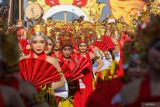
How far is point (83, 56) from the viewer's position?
13.0 m

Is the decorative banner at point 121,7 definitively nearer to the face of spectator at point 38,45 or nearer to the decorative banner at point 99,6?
the decorative banner at point 99,6

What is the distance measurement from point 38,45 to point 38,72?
0.79 metres

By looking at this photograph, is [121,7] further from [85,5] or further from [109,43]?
[109,43]

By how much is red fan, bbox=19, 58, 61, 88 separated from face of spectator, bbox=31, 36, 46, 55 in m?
0.42

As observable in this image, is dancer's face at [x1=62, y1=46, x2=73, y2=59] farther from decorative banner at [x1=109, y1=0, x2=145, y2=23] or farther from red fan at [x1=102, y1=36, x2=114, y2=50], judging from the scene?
decorative banner at [x1=109, y1=0, x2=145, y2=23]

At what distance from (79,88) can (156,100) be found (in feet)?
23.0

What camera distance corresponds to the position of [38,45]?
8.89 metres

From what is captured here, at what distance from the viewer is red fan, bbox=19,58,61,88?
8.00 m

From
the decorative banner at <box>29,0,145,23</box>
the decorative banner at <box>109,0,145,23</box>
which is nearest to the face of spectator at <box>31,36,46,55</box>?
the decorative banner at <box>29,0,145,23</box>

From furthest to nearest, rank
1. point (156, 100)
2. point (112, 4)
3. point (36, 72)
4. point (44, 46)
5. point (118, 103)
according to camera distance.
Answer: point (112, 4), point (44, 46), point (36, 72), point (118, 103), point (156, 100)

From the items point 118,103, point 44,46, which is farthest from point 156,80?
point 44,46

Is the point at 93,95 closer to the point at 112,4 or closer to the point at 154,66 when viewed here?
the point at 154,66

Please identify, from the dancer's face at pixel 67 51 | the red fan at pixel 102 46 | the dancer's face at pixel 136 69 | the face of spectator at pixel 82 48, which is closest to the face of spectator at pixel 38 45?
the dancer's face at pixel 67 51

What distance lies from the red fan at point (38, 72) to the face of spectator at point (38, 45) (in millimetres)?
423
